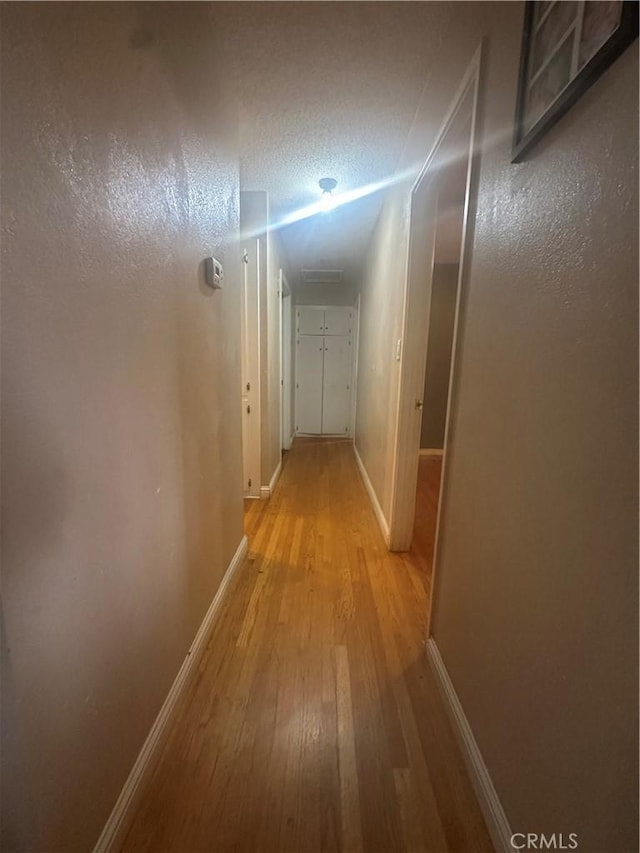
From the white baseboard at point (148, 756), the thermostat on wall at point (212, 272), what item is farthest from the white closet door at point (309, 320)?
the white baseboard at point (148, 756)

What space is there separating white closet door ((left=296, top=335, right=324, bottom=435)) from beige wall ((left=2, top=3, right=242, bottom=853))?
3.92 m

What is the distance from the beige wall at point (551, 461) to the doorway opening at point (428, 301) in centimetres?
8

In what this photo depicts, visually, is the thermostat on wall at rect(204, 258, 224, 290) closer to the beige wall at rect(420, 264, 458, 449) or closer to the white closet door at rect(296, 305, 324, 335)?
the beige wall at rect(420, 264, 458, 449)

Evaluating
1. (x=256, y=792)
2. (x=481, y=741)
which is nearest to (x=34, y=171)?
(x=256, y=792)

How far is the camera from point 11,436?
564mm

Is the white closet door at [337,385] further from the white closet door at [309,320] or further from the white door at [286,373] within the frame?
the white door at [286,373]

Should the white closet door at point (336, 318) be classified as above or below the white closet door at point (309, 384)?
above

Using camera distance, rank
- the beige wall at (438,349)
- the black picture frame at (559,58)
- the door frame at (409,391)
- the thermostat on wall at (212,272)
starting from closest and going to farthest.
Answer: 1. the black picture frame at (559,58)
2. the thermostat on wall at (212,272)
3. the door frame at (409,391)
4. the beige wall at (438,349)

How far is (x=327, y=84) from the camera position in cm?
147

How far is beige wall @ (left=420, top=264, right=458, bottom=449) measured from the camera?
4348 mm

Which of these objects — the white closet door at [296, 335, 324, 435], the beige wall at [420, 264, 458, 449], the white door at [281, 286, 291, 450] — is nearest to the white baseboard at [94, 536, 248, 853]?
the white door at [281, 286, 291, 450]

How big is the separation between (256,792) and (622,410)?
4.39ft

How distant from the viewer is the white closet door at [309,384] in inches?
204

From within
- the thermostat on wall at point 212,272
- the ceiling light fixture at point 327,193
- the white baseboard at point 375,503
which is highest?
the ceiling light fixture at point 327,193
